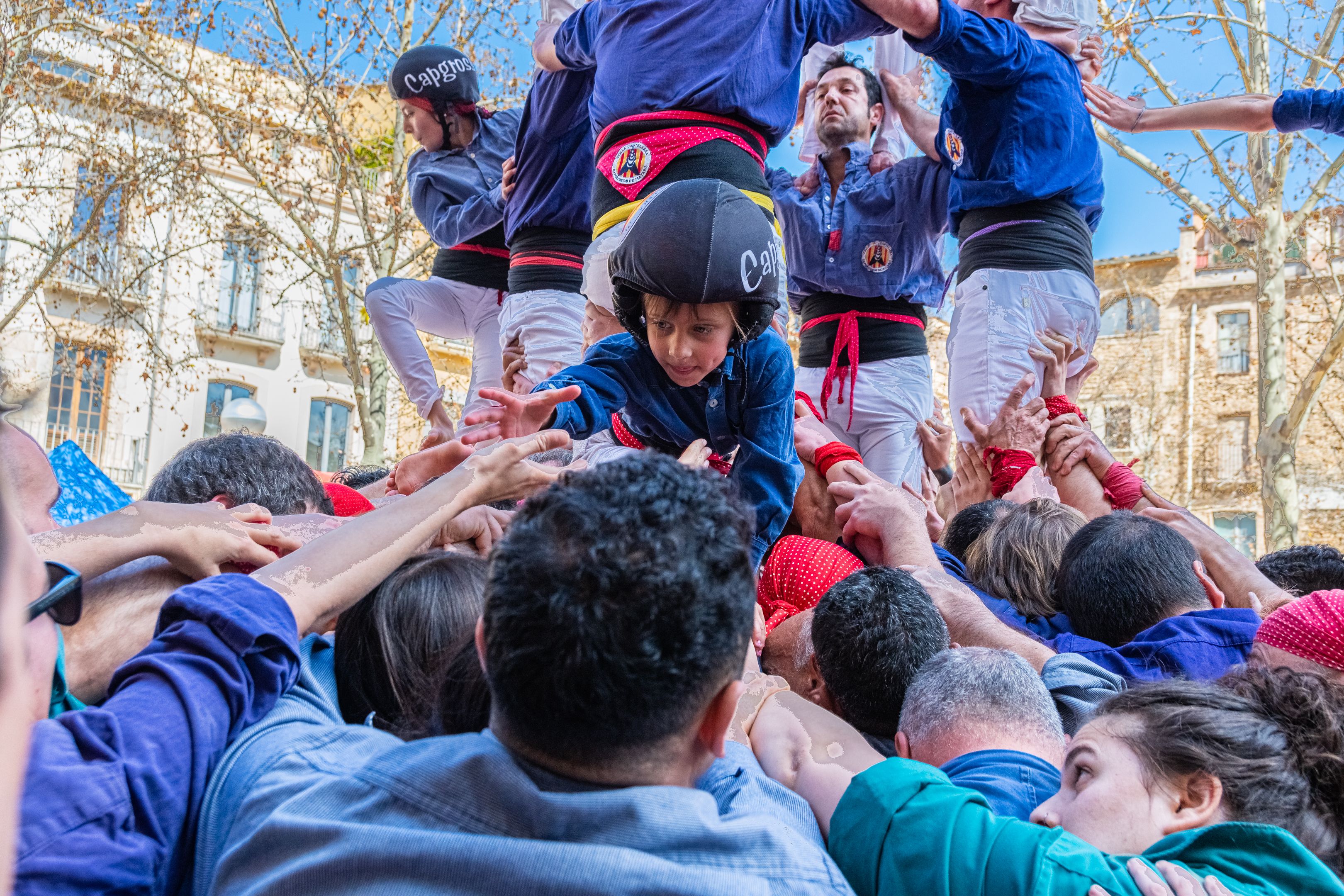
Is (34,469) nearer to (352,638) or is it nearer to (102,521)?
(102,521)

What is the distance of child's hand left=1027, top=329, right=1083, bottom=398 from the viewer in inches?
177

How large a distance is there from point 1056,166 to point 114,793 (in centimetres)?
418

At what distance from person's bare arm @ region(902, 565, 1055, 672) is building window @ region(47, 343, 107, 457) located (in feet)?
45.4

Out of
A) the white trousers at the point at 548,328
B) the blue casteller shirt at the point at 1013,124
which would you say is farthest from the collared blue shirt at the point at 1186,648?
the white trousers at the point at 548,328

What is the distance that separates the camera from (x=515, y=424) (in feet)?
9.48

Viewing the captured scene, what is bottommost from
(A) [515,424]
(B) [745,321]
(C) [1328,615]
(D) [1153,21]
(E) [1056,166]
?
(C) [1328,615]

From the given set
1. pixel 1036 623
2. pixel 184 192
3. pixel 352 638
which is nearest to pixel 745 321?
pixel 1036 623

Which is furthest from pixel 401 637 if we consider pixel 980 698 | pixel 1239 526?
pixel 1239 526

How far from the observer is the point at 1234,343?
3072 cm

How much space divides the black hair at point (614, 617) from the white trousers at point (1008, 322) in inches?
138

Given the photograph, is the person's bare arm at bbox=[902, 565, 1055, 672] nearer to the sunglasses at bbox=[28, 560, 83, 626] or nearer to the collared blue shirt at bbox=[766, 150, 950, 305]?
the sunglasses at bbox=[28, 560, 83, 626]

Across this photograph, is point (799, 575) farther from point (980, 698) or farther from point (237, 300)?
point (237, 300)

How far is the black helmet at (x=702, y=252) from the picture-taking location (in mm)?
2842

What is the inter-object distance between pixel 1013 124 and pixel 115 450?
87.4 feet
